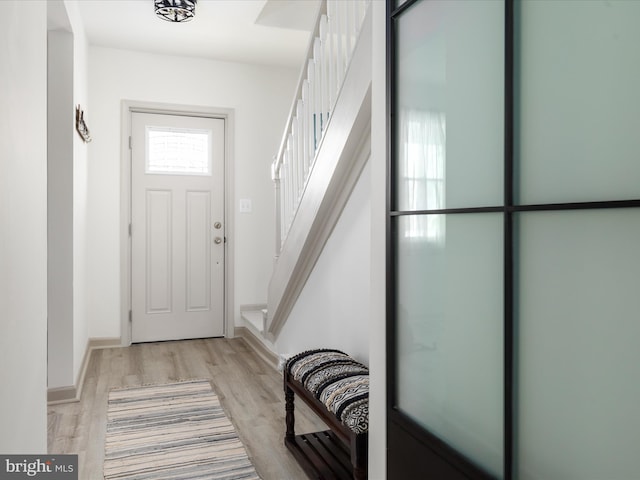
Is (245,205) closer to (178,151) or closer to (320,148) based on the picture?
(178,151)

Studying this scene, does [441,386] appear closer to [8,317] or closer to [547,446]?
[547,446]

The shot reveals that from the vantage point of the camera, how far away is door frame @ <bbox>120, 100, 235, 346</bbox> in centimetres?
435

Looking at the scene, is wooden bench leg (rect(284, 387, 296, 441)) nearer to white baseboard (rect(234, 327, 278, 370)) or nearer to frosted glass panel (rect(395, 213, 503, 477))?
frosted glass panel (rect(395, 213, 503, 477))

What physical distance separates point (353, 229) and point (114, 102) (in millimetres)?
2876

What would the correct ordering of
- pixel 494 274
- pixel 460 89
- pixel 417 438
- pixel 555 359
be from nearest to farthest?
1. pixel 555 359
2. pixel 494 274
3. pixel 460 89
4. pixel 417 438

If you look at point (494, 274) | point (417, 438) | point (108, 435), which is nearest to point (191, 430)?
point (108, 435)

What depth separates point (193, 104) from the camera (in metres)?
4.53

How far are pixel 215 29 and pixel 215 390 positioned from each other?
2.71 metres

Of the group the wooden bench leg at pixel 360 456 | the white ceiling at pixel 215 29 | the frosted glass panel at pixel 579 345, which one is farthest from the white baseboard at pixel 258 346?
the frosted glass panel at pixel 579 345

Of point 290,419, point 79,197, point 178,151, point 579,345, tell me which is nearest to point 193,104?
point 178,151

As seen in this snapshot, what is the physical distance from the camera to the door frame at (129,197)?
4352 millimetres

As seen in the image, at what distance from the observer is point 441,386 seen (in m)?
1.34

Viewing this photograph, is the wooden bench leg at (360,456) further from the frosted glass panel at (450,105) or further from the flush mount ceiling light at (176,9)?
the flush mount ceiling light at (176,9)

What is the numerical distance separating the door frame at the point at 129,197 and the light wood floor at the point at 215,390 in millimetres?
298
